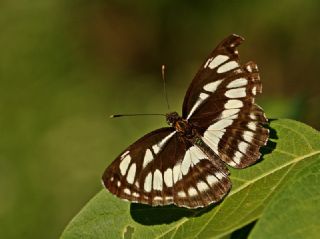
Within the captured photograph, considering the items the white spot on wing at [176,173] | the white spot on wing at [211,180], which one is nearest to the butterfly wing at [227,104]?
the white spot on wing at [211,180]

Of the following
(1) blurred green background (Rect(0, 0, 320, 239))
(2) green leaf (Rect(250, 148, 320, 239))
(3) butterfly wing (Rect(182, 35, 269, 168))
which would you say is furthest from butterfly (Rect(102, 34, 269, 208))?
(1) blurred green background (Rect(0, 0, 320, 239))

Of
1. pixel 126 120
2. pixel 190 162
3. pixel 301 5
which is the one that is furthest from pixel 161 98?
pixel 190 162

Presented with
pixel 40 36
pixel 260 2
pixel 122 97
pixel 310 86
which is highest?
pixel 40 36

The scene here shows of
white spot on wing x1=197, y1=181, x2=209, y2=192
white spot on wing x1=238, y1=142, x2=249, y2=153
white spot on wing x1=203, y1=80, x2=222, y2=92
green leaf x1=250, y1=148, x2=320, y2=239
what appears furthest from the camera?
white spot on wing x1=203, y1=80, x2=222, y2=92

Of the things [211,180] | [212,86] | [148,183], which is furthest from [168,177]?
[212,86]

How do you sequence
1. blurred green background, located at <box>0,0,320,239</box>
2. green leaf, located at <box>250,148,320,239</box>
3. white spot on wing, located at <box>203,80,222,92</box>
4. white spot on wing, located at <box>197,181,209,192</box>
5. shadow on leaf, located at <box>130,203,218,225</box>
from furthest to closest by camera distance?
blurred green background, located at <box>0,0,320,239</box>, white spot on wing, located at <box>203,80,222,92</box>, white spot on wing, located at <box>197,181,209,192</box>, shadow on leaf, located at <box>130,203,218,225</box>, green leaf, located at <box>250,148,320,239</box>

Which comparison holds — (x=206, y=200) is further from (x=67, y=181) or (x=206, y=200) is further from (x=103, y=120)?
(x=103, y=120)

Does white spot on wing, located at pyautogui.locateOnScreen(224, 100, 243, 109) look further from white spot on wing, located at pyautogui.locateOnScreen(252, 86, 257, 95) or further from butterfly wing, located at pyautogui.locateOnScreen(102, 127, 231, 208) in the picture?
butterfly wing, located at pyautogui.locateOnScreen(102, 127, 231, 208)

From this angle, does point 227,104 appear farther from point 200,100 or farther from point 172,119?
point 172,119
